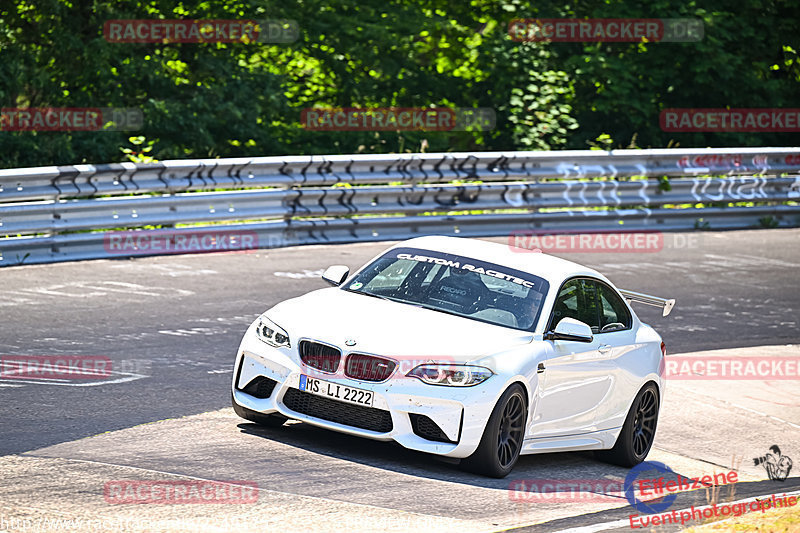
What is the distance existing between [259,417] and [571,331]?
216 centimetres

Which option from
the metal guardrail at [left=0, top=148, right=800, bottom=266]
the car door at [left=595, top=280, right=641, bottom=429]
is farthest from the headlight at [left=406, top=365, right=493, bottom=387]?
the metal guardrail at [left=0, top=148, right=800, bottom=266]

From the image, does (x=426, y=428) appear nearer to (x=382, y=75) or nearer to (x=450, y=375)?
(x=450, y=375)

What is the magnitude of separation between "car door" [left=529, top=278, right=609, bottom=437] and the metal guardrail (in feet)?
25.8

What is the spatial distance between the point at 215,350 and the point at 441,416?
13.2ft

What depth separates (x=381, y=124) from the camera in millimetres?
24188

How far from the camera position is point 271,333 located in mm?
8453

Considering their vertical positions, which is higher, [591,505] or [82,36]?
[82,36]

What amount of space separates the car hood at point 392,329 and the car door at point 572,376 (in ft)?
1.11

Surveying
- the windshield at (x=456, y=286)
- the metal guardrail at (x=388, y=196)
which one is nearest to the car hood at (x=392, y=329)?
the windshield at (x=456, y=286)

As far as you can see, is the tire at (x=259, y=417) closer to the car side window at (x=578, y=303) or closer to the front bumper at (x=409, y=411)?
the front bumper at (x=409, y=411)

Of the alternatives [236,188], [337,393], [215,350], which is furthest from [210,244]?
[337,393]

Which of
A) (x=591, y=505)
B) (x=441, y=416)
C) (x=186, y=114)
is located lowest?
(x=591, y=505)

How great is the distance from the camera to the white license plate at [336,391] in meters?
7.93

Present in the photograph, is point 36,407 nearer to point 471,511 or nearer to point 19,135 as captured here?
point 471,511
